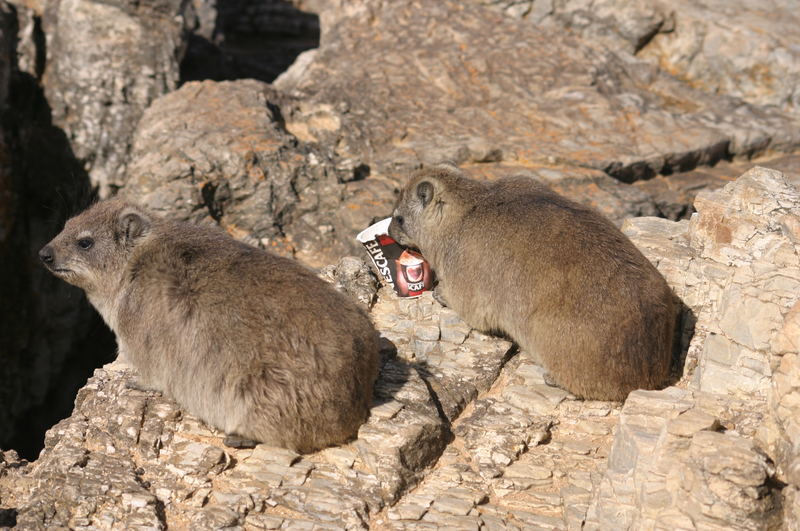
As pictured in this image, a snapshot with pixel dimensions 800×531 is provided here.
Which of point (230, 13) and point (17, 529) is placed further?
point (230, 13)

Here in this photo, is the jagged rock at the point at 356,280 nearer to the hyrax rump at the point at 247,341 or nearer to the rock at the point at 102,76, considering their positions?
the hyrax rump at the point at 247,341

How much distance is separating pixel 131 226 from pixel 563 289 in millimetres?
3043

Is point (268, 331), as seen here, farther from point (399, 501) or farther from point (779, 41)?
point (779, 41)

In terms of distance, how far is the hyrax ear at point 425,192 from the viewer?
7562 millimetres

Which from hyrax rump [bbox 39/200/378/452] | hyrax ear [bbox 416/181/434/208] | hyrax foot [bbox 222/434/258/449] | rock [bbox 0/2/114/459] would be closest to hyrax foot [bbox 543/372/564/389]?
hyrax rump [bbox 39/200/378/452]

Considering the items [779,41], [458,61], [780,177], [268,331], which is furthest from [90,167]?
[779,41]

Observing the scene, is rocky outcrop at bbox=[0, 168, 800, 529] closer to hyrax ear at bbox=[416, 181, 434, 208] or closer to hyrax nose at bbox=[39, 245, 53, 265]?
hyrax nose at bbox=[39, 245, 53, 265]

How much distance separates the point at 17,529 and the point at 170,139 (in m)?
5.81

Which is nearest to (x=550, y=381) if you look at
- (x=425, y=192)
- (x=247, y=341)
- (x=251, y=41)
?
(x=425, y=192)

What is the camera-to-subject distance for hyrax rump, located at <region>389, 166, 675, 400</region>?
6.04 meters

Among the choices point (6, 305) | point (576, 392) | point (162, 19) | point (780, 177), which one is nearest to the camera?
point (576, 392)

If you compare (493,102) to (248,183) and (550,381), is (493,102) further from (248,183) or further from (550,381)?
(550,381)

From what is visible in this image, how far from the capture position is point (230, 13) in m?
18.4

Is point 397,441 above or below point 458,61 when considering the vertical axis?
below
